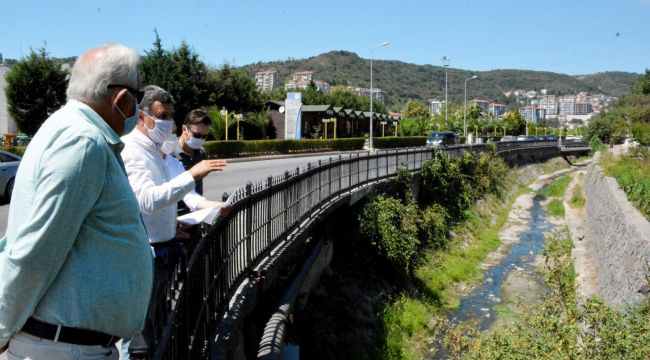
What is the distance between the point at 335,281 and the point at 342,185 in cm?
237

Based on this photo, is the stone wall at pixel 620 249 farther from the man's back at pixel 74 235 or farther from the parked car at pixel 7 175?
the parked car at pixel 7 175

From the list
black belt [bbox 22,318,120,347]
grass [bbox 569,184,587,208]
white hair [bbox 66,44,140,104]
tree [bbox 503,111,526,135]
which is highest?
tree [bbox 503,111,526,135]

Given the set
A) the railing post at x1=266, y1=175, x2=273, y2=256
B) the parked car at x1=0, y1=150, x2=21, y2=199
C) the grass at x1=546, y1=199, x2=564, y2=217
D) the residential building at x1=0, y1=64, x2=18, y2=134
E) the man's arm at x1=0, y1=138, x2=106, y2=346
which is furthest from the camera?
the residential building at x1=0, y1=64, x2=18, y2=134

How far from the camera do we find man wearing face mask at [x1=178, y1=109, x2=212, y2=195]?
498cm

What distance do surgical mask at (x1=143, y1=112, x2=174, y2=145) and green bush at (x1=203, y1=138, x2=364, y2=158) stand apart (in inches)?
815

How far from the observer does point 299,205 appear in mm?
9711

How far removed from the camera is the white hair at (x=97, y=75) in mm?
2125

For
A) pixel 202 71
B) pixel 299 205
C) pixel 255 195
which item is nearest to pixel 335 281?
pixel 299 205

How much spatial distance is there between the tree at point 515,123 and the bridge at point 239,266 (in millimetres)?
84513

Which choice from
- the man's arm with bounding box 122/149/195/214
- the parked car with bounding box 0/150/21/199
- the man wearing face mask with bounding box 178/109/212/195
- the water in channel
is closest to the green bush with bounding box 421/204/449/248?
the water in channel

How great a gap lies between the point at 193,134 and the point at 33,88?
28858mm

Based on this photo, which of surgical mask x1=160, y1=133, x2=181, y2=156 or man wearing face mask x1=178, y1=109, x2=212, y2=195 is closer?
surgical mask x1=160, y1=133, x2=181, y2=156

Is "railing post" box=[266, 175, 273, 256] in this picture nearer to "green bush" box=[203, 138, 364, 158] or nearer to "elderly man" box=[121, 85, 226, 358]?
"elderly man" box=[121, 85, 226, 358]

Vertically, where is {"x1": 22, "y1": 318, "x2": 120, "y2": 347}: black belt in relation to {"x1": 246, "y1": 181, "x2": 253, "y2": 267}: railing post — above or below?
above
